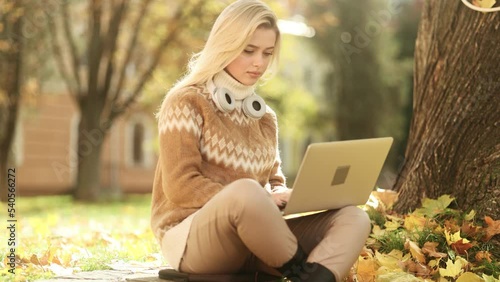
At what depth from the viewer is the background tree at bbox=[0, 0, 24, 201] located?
14.2 meters

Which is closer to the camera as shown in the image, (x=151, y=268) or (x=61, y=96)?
(x=151, y=268)

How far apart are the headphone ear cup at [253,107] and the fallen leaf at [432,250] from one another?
1155 mm

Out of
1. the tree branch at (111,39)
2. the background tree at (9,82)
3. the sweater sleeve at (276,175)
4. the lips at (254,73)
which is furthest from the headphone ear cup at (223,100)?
the tree branch at (111,39)

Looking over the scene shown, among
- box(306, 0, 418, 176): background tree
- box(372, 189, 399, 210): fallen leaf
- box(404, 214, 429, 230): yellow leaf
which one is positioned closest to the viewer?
box(404, 214, 429, 230): yellow leaf

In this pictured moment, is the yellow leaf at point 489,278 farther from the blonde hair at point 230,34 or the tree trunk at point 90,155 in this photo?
the tree trunk at point 90,155

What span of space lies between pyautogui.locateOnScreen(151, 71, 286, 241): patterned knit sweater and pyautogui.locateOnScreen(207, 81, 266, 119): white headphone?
0.08 feet

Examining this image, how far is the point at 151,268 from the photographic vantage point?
445 cm

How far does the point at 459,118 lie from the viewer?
15.5 ft

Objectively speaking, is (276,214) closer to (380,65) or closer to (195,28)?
(195,28)

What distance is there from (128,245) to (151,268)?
117 centimetres

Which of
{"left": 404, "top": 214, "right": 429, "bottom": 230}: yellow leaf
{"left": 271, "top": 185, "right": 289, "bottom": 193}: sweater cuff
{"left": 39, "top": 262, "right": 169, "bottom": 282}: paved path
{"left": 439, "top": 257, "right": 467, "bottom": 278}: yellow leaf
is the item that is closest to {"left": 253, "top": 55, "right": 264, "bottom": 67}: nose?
{"left": 271, "top": 185, "right": 289, "bottom": 193}: sweater cuff

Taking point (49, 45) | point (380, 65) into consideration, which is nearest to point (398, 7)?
point (380, 65)

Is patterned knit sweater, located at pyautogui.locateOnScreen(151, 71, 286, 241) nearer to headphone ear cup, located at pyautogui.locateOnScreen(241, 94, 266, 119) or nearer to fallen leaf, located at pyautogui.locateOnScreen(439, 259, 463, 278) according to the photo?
headphone ear cup, located at pyautogui.locateOnScreen(241, 94, 266, 119)

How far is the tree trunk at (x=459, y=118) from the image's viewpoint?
454cm
